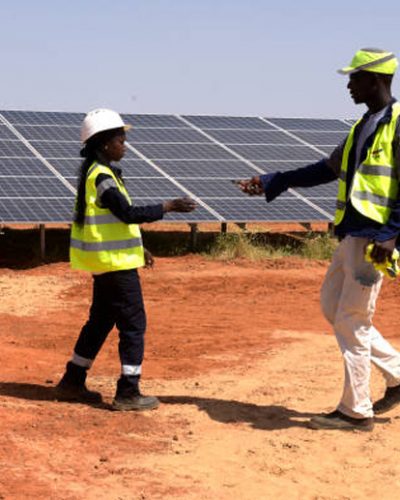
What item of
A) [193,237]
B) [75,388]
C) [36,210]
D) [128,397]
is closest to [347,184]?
[128,397]

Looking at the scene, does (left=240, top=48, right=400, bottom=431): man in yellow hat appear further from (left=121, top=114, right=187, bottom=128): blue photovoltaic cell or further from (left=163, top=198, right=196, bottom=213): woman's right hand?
(left=121, top=114, right=187, bottom=128): blue photovoltaic cell

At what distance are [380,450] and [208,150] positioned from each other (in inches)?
544

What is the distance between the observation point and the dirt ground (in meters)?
5.58

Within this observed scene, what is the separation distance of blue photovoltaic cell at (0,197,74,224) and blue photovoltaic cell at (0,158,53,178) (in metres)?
1.24

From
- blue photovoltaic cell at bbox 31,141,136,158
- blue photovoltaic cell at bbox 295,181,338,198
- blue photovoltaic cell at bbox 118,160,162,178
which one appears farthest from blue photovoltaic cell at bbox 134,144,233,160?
blue photovoltaic cell at bbox 295,181,338,198

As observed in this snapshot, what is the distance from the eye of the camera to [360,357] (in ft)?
21.2

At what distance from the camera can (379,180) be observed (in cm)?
627

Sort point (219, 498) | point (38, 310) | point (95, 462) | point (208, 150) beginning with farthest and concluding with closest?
point (208, 150)
point (38, 310)
point (95, 462)
point (219, 498)

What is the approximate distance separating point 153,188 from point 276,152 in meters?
4.02

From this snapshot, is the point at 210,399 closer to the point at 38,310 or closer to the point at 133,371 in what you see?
the point at 133,371

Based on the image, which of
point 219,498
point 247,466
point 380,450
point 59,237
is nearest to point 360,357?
point 380,450

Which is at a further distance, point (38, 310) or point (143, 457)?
point (38, 310)

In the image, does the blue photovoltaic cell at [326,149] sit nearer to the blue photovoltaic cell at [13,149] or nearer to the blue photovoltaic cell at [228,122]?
the blue photovoltaic cell at [228,122]

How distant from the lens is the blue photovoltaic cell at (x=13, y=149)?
1786 centimetres
